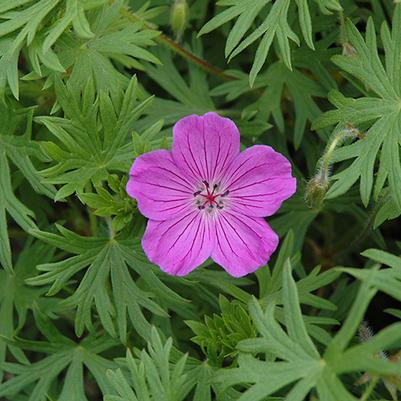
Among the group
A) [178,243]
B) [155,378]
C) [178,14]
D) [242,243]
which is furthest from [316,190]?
[178,14]

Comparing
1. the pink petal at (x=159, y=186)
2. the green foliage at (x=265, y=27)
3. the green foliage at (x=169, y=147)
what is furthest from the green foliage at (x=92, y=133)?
the green foliage at (x=265, y=27)

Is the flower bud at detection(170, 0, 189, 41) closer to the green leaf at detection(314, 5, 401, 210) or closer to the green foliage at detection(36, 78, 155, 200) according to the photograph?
the green foliage at detection(36, 78, 155, 200)

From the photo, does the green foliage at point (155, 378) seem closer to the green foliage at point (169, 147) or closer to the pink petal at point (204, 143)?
the green foliage at point (169, 147)

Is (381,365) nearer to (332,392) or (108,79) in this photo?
(332,392)

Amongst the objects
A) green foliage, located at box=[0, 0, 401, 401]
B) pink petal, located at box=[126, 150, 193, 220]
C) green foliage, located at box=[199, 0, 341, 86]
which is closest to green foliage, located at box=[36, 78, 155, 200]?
green foliage, located at box=[0, 0, 401, 401]

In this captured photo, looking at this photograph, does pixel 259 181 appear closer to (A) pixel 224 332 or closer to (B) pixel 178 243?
(B) pixel 178 243

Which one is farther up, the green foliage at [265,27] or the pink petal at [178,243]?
the green foliage at [265,27]

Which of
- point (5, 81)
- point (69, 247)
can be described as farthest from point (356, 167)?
point (5, 81)
